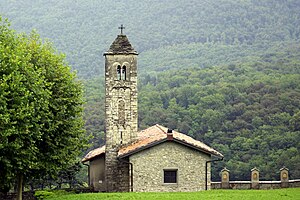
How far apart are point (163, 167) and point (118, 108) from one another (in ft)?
18.3

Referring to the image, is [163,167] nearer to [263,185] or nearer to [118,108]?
[118,108]

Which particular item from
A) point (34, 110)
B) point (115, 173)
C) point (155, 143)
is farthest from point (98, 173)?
point (34, 110)

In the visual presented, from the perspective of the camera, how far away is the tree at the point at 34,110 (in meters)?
33.7

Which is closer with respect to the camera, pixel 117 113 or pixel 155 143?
pixel 155 143

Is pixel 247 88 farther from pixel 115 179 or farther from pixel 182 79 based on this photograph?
pixel 115 179

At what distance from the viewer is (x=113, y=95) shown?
45188 millimetres

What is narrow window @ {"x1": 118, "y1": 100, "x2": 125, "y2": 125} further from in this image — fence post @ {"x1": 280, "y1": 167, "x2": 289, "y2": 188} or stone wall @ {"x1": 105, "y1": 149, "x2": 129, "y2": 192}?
fence post @ {"x1": 280, "y1": 167, "x2": 289, "y2": 188}

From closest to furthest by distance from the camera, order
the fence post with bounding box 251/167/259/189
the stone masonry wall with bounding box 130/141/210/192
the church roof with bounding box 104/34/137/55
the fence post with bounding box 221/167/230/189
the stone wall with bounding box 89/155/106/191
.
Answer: the stone masonry wall with bounding box 130/141/210/192 → the church roof with bounding box 104/34/137/55 → the fence post with bounding box 251/167/259/189 → the fence post with bounding box 221/167/230/189 → the stone wall with bounding box 89/155/106/191

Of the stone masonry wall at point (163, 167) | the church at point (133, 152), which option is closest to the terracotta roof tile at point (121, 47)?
the church at point (133, 152)

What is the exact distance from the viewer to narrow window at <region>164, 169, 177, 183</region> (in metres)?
41.9

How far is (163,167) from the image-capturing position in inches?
1649

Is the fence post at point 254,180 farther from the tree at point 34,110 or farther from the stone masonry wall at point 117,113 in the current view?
the tree at point 34,110

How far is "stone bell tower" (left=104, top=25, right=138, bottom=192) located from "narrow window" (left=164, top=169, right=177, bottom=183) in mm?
3746

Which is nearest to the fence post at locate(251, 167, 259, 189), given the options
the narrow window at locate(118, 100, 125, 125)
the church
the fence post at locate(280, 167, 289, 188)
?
the fence post at locate(280, 167, 289, 188)
